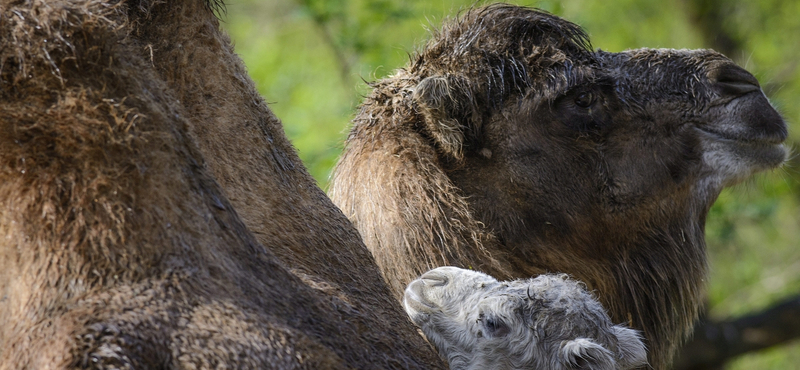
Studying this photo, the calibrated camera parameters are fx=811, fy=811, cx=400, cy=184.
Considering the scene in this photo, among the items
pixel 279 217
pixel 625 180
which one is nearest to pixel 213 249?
pixel 279 217

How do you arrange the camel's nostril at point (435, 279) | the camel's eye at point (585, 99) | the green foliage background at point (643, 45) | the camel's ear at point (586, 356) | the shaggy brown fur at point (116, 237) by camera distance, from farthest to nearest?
the green foliage background at point (643, 45), the camel's eye at point (585, 99), the camel's nostril at point (435, 279), the camel's ear at point (586, 356), the shaggy brown fur at point (116, 237)

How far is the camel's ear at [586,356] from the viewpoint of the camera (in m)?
2.61

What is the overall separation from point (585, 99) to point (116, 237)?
251cm

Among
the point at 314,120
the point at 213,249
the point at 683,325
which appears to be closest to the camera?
the point at 213,249

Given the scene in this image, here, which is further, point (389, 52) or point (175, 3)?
point (389, 52)

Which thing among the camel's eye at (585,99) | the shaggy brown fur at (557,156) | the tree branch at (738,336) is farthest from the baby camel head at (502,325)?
the tree branch at (738,336)

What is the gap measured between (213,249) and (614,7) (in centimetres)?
1191

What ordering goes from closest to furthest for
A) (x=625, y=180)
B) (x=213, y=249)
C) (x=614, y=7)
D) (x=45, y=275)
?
(x=45, y=275)
(x=213, y=249)
(x=625, y=180)
(x=614, y=7)

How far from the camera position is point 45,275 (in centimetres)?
172

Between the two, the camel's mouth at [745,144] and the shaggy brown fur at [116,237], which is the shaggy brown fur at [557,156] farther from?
the shaggy brown fur at [116,237]

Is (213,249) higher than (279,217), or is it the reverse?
(279,217)

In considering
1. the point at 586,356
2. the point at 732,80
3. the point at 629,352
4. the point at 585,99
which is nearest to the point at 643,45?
the point at 732,80

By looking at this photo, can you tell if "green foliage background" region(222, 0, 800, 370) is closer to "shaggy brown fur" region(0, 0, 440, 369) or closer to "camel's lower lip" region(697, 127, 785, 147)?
"camel's lower lip" region(697, 127, 785, 147)

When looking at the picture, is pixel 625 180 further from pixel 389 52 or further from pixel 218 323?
pixel 389 52
